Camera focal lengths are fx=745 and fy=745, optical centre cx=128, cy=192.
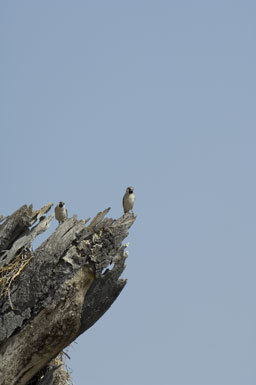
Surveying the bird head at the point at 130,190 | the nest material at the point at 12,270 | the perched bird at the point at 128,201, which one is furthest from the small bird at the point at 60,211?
the nest material at the point at 12,270

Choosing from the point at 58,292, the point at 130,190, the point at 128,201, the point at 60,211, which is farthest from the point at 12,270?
the point at 130,190

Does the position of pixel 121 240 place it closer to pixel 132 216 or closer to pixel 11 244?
pixel 132 216

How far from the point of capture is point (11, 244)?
16.5 m

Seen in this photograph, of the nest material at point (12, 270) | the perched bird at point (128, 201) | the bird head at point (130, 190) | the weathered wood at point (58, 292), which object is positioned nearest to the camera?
the weathered wood at point (58, 292)

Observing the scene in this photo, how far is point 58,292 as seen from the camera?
15102mm

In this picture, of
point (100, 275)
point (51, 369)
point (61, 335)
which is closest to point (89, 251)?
point (100, 275)

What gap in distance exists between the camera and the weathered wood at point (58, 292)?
14930mm

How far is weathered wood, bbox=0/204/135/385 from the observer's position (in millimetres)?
14930

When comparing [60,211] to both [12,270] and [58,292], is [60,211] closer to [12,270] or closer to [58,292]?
[12,270]

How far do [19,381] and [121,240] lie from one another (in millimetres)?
3541

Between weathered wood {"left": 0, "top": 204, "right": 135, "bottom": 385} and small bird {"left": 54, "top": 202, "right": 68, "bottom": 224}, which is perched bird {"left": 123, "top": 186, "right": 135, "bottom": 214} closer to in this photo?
small bird {"left": 54, "top": 202, "right": 68, "bottom": 224}

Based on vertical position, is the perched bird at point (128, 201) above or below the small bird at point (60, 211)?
above

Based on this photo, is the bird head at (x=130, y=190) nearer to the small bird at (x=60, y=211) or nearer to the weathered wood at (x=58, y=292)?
the small bird at (x=60, y=211)

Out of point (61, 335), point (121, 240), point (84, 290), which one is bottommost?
point (61, 335)
